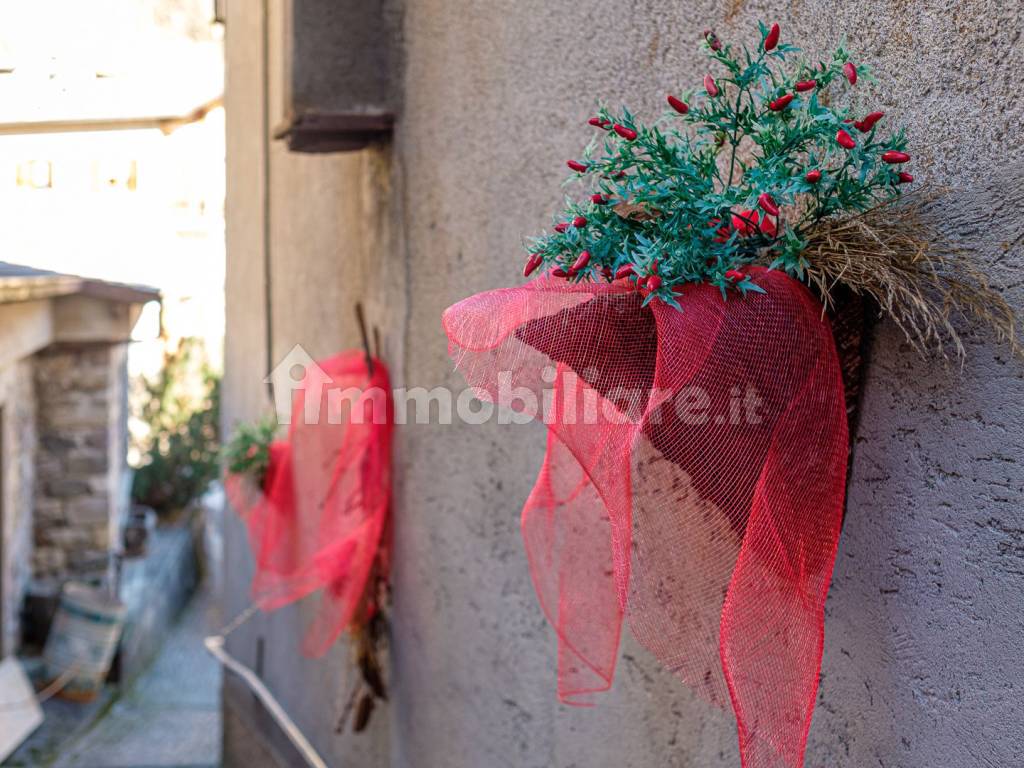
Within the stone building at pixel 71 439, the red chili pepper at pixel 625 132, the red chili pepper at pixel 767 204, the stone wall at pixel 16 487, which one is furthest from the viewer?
the stone building at pixel 71 439

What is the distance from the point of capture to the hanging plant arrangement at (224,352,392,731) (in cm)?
306

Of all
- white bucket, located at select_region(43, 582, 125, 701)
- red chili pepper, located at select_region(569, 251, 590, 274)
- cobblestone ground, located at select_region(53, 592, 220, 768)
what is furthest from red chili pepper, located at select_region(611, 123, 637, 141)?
white bucket, located at select_region(43, 582, 125, 701)

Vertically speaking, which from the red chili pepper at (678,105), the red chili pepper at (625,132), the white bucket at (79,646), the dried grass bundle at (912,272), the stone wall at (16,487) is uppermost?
the red chili pepper at (678,105)

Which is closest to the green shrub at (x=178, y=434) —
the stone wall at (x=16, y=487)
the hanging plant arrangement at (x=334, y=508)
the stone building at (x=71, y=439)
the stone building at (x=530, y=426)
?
the stone building at (x=71, y=439)

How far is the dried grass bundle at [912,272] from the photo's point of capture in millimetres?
1086

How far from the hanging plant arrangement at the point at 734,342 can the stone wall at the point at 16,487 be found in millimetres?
5927

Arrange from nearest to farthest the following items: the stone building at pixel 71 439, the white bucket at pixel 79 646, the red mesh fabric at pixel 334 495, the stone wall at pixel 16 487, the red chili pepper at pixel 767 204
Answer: the red chili pepper at pixel 767 204 → the red mesh fabric at pixel 334 495 → the stone wall at pixel 16 487 → the white bucket at pixel 79 646 → the stone building at pixel 71 439

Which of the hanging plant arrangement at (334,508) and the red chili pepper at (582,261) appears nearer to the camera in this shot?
the red chili pepper at (582,261)

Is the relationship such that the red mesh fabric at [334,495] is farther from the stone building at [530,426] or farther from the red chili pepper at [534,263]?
the red chili pepper at [534,263]

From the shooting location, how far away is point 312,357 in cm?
391

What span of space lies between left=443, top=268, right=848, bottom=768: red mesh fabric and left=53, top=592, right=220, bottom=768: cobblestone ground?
18.5 feet

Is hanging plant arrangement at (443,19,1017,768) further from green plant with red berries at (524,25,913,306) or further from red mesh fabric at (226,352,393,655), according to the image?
red mesh fabric at (226,352,393,655)

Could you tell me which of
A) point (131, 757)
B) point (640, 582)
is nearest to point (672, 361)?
point (640, 582)

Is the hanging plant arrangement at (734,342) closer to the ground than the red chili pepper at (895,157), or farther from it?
closer to the ground
